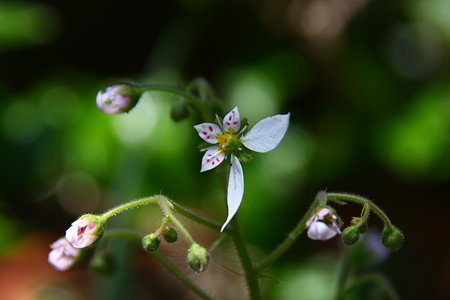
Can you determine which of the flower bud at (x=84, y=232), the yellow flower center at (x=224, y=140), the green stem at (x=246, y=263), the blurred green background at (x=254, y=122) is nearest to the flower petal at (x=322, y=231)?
the green stem at (x=246, y=263)

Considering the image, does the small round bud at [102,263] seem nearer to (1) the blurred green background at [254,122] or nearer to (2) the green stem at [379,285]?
(2) the green stem at [379,285]

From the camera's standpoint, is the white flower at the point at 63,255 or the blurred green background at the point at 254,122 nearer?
the white flower at the point at 63,255

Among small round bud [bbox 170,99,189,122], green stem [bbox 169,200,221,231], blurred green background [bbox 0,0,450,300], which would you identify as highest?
small round bud [bbox 170,99,189,122]

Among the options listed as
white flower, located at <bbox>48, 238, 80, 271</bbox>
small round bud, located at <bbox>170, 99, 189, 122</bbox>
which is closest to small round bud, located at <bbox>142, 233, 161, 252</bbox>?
white flower, located at <bbox>48, 238, 80, 271</bbox>

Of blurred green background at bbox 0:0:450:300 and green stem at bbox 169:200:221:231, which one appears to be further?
blurred green background at bbox 0:0:450:300

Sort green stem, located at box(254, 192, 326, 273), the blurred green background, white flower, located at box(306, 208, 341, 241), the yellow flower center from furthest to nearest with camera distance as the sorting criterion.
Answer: the blurred green background
the yellow flower center
green stem, located at box(254, 192, 326, 273)
white flower, located at box(306, 208, 341, 241)

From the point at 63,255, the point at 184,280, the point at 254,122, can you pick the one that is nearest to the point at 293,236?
the point at 184,280

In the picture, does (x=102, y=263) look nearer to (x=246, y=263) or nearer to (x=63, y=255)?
(x=63, y=255)

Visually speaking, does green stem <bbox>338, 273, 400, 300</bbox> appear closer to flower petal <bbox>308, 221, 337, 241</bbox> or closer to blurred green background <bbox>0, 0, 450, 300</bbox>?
flower petal <bbox>308, 221, 337, 241</bbox>
